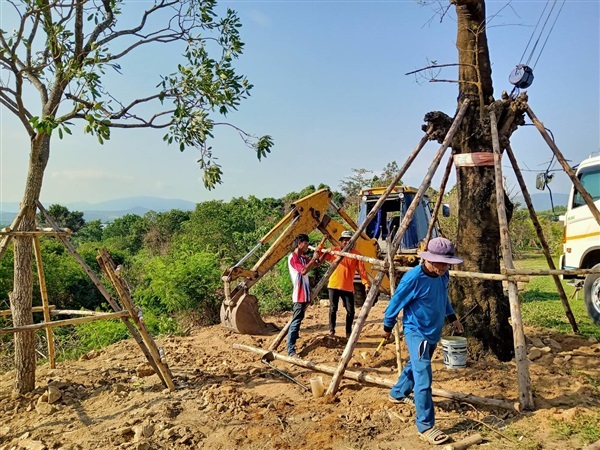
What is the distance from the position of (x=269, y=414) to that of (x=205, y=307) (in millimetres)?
5641

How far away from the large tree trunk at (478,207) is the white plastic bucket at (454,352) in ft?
2.22

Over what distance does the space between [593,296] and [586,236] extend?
0.99m

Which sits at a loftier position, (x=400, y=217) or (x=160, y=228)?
(x=160, y=228)

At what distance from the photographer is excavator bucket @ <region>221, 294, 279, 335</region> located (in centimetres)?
816

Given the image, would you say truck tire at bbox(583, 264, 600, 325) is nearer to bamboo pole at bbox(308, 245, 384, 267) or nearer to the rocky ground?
the rocky ground

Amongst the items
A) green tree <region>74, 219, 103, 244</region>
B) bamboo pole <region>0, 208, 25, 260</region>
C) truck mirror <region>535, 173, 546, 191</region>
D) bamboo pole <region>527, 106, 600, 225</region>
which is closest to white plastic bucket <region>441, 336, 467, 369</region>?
bamboo pole <region>527, 106, 600, 225</region>

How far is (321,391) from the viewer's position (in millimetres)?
5066

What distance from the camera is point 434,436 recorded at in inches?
148

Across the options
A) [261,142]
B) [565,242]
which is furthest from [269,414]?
[565,242]

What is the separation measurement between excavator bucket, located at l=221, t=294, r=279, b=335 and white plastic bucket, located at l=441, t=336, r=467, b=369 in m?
3.95

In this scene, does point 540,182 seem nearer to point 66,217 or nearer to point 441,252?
point 441,252

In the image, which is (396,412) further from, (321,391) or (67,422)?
(67,422)

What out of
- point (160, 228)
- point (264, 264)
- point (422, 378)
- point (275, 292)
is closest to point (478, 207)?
point (422, 378)

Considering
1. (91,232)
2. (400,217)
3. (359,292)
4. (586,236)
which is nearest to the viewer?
(586,236)
